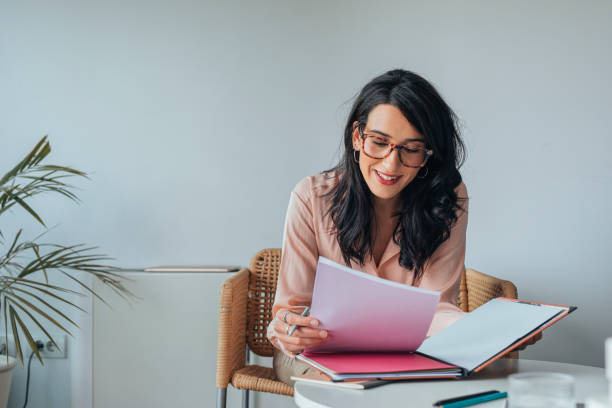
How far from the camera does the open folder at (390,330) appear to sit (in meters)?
0.85

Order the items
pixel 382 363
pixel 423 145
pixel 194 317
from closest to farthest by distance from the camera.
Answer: pixel 382 363
pixel 423 145
pixel 194 317

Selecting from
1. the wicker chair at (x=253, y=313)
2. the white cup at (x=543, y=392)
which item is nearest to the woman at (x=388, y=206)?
the wicker chair at (x=253, y=313)

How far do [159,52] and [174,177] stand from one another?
1.54 ft

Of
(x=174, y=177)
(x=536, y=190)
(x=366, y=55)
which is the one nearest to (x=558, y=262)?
(x=536, y=190)

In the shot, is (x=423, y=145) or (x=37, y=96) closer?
(x=423, y=145)

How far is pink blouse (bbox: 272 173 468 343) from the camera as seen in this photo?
4.31 ft

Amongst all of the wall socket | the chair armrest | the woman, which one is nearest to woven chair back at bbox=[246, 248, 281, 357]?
the chair armrest

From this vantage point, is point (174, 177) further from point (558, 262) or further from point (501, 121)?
point (558, 262)

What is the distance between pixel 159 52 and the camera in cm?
212

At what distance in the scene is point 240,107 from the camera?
2105 mm

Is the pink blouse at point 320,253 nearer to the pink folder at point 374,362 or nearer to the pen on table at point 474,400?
the pink folder at point 374,362

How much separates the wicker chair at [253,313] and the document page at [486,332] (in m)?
0.40

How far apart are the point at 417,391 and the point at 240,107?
4.93 ft

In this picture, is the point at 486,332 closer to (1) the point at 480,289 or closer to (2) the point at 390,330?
(2) the point at 390,330
